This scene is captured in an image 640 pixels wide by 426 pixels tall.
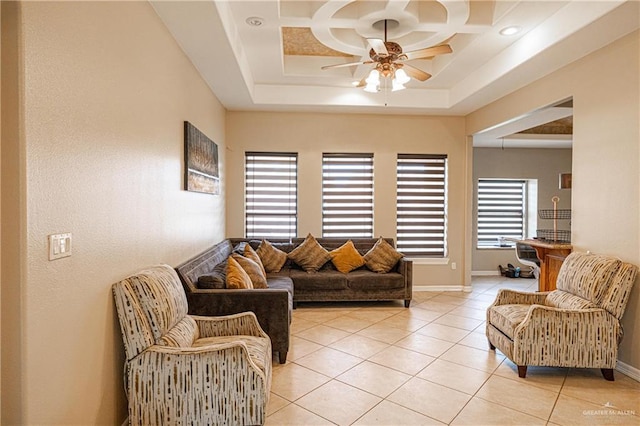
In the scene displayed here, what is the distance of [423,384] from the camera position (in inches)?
118

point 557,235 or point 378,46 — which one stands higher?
point 378,46

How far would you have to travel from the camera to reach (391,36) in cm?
387

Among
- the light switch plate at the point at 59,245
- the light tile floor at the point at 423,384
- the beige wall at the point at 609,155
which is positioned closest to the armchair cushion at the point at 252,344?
the light tile floor at the point at 423,384

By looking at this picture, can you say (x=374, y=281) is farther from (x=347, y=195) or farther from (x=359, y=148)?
(x=359, y=148)

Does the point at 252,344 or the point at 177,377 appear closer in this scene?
the point at 177,377

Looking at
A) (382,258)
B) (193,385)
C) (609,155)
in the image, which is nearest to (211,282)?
(193,385)

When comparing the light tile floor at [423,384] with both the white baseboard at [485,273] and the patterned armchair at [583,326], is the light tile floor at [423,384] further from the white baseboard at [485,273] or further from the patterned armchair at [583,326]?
the white baseboard at [485,273]

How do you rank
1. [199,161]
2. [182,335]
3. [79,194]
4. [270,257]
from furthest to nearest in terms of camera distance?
[270,257]
[199,161]
[182,335]
[79,194]

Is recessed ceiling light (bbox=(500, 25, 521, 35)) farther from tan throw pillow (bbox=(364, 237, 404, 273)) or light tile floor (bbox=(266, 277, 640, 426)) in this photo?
light tile floor (bbox=(266, 277, 640, 426))

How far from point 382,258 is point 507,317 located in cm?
223

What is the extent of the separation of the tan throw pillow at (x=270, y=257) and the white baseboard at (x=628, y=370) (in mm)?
3755

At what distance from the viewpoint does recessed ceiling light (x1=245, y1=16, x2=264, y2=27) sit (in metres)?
3.45

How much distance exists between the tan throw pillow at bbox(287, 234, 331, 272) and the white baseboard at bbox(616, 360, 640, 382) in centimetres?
336

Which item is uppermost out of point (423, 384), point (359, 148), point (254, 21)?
point (254, 21)
